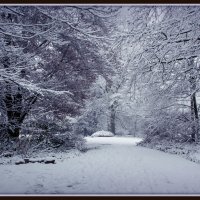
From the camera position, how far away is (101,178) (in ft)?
26.0

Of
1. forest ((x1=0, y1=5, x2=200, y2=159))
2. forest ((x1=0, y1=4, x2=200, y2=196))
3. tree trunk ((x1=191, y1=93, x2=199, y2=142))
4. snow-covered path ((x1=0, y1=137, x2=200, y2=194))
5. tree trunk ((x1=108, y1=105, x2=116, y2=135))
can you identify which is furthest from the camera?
tree trunk ((x1=108, y1=105, x2=116, y2=135))

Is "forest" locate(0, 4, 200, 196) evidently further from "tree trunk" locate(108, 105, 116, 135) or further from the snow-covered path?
"tree trunk" locate(108, 105, 116, 135)

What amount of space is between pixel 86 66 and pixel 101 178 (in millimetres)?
7253

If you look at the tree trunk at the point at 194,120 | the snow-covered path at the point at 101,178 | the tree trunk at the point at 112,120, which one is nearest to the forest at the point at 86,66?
the tree trunk at the point at 194,120

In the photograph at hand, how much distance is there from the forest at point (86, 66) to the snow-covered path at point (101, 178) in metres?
2.27

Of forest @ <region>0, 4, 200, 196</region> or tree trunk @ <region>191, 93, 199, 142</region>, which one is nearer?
forest @ <region>0, 4, 200, 196</region>

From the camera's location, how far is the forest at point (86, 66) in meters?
7.45

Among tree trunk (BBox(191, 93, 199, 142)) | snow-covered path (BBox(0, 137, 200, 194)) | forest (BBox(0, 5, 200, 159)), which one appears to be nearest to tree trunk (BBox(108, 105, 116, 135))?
forest (BBox(0, 5, 200, 159))

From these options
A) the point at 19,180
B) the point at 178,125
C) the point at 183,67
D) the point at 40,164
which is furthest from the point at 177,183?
the point at 178,125

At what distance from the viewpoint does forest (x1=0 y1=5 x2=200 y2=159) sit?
7445mm

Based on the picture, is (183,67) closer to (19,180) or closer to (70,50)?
(19,180)

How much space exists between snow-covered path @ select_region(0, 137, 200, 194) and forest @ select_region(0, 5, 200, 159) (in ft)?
7.45

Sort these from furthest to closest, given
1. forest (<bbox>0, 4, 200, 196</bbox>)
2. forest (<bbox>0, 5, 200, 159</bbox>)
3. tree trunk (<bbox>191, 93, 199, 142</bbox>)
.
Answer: tree trunk (<bbox>191, 93, 199, 142</bbox>) < forest (<bbox>0, 5, 200, 159</bbox>) < forest (<bbox>0, 4, 200, 196</bbox>)

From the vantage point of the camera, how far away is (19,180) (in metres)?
7.45
